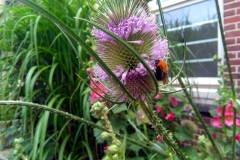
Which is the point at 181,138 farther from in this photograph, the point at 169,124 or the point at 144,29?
the point at 144,29

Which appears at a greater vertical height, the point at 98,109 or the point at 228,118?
the point at 98,109

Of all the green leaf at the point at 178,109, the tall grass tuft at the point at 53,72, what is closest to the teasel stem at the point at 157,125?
the tall grass tuft at the point at 53,72

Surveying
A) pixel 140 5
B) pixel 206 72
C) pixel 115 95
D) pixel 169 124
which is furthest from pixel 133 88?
pixel 206 72

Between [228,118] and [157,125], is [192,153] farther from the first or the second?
[157,125]

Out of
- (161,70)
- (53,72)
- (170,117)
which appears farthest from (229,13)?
(161,70)

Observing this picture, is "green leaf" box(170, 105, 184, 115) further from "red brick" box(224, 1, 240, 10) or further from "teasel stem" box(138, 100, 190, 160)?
"teasel stem" box(138, 100, 190, 160)

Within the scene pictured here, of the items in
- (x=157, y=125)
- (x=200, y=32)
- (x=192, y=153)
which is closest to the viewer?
(x=157, y=125)
